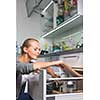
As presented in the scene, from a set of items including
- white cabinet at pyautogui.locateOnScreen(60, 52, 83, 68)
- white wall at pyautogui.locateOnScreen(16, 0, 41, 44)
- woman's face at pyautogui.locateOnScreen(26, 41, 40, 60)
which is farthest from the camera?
white wall at pyautogui.locateOnScreen(16, 0, 41, 44)

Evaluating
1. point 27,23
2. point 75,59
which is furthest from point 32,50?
point 27,23

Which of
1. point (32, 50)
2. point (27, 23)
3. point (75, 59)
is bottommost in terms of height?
point (75, 59)

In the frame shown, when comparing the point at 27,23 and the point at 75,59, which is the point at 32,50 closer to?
the point at 75,59

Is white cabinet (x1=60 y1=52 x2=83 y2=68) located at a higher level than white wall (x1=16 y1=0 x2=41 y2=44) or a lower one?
lower

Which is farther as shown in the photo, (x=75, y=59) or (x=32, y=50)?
(x=75, y=59)

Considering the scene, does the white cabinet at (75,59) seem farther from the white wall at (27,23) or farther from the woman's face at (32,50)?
the white wall at (27,23)

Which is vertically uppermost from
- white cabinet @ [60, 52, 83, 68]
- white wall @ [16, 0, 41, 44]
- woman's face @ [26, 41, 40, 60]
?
white wall @ [16, 0, 41, 44]

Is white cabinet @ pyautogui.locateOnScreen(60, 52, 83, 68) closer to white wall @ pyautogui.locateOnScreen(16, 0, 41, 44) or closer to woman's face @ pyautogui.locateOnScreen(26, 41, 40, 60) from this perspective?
woman's face @ pyautogui.locateOnScreen(26, 41, 40, 60)

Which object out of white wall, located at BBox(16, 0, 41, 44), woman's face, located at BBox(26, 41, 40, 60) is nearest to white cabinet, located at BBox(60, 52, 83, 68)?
woman's face, located at BBox(26, 41, 40, 60)

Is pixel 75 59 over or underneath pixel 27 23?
underneath
